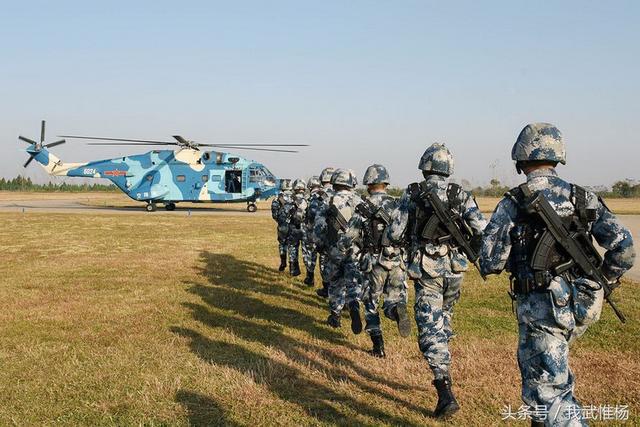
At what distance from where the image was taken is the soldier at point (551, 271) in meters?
3.29

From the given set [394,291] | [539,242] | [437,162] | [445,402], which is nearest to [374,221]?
[394,291]

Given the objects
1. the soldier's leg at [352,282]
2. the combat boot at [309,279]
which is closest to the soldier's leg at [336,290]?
the soldier's leg at [352,282]

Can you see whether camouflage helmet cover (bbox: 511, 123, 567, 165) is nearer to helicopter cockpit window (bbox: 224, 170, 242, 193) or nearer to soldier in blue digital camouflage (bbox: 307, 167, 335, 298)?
soldier in blue digital camouflage (bbox: 307, 167, 335, 298)

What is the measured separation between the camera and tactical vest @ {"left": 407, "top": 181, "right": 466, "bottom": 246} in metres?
4.72

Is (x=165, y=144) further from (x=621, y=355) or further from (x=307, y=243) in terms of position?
(x=621, y=355)

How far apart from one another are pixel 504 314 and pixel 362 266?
308cm

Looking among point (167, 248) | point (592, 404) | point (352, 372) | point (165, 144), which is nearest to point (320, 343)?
point (352, 372)

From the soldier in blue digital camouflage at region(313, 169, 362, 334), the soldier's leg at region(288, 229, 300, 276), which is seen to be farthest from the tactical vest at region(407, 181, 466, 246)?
the soldier's leg at region(288, 229, 300, 276)

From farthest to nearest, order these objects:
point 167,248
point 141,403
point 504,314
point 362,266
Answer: point 167,248 < point 504,314 < point 362,266 < point 141,403

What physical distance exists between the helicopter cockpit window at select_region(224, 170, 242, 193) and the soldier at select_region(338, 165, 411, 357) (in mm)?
26259

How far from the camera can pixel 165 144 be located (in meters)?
28.7

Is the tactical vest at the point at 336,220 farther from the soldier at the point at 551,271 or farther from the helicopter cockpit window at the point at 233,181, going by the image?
the helicopter cockpit window at the point at 233,181

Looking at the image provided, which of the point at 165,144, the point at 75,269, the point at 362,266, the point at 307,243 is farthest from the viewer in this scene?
the point at 165,144

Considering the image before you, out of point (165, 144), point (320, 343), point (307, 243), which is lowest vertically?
point (320, 343)
